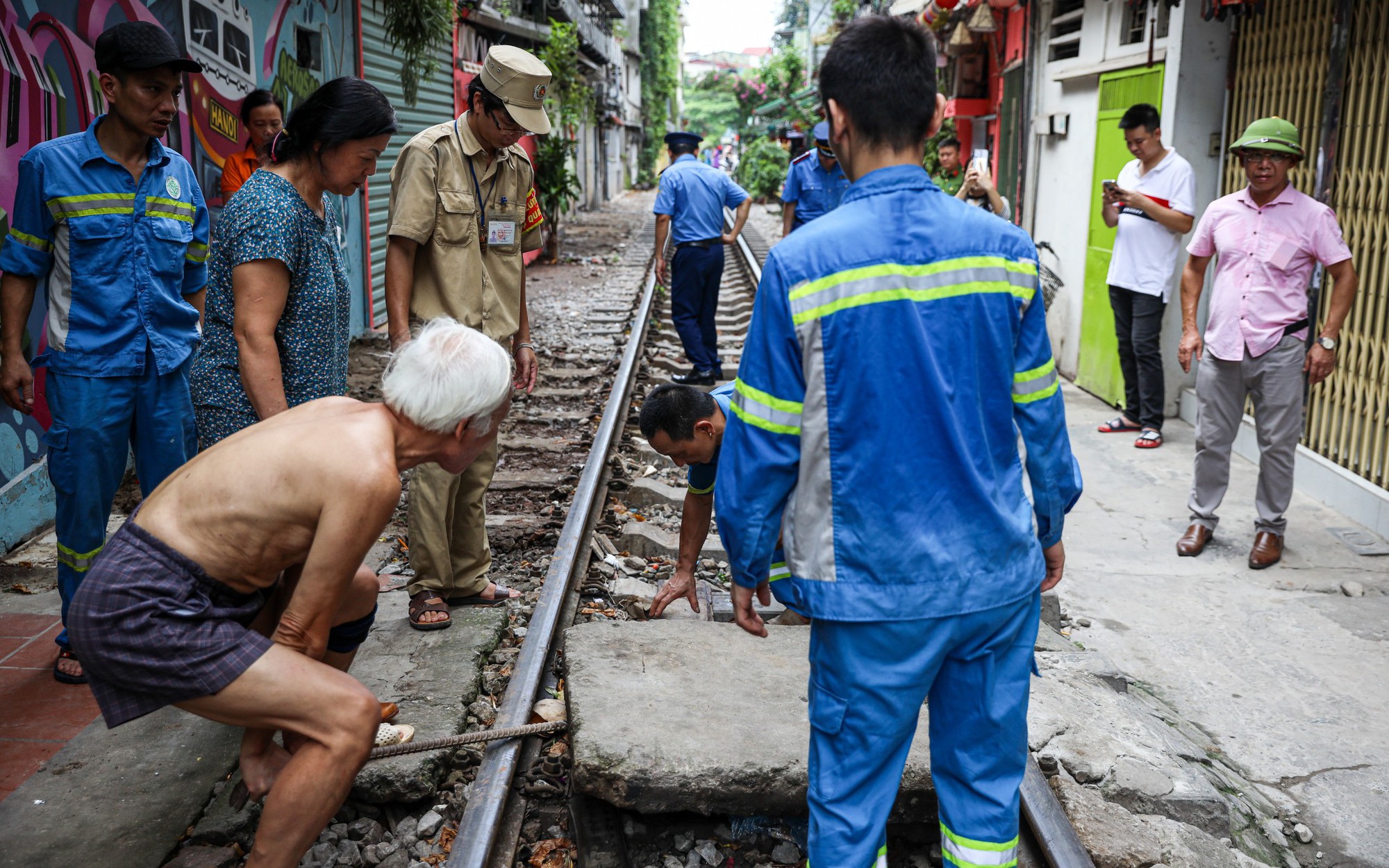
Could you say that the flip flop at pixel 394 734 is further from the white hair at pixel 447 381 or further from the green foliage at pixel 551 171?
the green foliage at pixel 551 171

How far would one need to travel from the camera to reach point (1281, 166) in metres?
5.21

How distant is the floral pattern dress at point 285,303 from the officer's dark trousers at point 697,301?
5.09 metres

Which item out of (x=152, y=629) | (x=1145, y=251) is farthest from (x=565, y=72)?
(x=152, y=629)

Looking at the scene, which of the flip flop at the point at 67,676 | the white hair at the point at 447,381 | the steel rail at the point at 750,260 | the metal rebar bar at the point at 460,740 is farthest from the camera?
the steel rail at the point at 750,260

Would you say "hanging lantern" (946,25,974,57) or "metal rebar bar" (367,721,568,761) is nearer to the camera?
"metal rebar bar" (367,721,568,761)

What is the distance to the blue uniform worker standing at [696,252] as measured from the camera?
28.2ft

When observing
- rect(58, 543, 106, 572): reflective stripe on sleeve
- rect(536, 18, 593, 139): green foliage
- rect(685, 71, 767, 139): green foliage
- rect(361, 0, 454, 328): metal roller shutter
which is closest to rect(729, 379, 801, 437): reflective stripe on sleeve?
rect(58, 543, 106, 572): reflective stripe on sleeve

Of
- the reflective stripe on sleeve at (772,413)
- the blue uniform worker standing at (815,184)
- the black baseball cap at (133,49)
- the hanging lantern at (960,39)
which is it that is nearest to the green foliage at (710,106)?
the hanging lantern at (960,39)

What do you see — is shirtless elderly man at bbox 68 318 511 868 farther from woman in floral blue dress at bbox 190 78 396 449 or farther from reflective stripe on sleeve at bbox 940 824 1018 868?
reflective stripe on sleeve at bbox 940 824 1018 868

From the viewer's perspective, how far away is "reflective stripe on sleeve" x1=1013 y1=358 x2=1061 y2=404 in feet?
7.29

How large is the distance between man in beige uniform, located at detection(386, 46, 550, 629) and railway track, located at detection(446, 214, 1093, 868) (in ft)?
1.23

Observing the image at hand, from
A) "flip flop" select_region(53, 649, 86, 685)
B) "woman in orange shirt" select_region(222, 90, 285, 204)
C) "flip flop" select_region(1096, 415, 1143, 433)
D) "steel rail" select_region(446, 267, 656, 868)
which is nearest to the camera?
"steel rail" select_region(446, 267, 656, 868)

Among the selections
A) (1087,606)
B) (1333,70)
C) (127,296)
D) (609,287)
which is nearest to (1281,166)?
(1333,70)

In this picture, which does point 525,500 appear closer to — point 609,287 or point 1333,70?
point 1333,70
